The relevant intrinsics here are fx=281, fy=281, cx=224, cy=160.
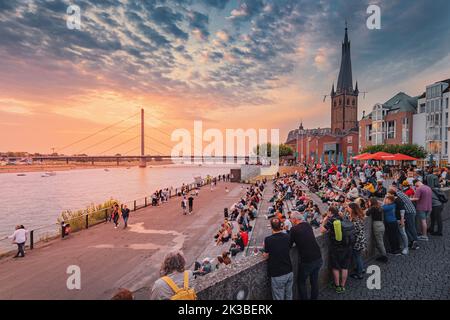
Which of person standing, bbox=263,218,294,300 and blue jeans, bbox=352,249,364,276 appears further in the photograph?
blue jeans, bbox=352,249,364,276

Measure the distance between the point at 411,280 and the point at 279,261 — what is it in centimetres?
324

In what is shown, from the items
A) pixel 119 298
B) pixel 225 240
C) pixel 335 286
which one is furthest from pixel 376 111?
pixel 119 298

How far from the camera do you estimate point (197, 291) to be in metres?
3.36

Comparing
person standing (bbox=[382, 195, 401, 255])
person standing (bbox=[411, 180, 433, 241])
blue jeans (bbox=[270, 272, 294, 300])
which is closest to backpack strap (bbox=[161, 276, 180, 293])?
blue jeans (bbox=[270, 272, 294, 300])

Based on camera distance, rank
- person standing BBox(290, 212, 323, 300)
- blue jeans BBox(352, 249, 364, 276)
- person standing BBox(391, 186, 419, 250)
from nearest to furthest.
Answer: person standing BBox(290, 212, 323, 300) < blue jeans BBox(352, 249, 364, 276) < person standing BBox(391, 186, 419, 250)

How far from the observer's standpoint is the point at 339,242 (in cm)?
502

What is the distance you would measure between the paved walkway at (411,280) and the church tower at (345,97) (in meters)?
108

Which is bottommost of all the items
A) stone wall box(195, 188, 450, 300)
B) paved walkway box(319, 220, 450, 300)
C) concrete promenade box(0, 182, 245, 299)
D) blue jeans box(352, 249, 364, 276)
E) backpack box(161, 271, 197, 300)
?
concrete promenade box(0, 182, 245, 299)

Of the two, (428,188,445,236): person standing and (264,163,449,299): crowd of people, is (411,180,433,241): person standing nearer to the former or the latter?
(264,163,449,299): crowd of people

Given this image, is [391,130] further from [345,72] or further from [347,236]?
[345,72]

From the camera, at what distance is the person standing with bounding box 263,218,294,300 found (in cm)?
402

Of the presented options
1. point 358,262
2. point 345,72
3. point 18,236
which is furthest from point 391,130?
point 345,72
